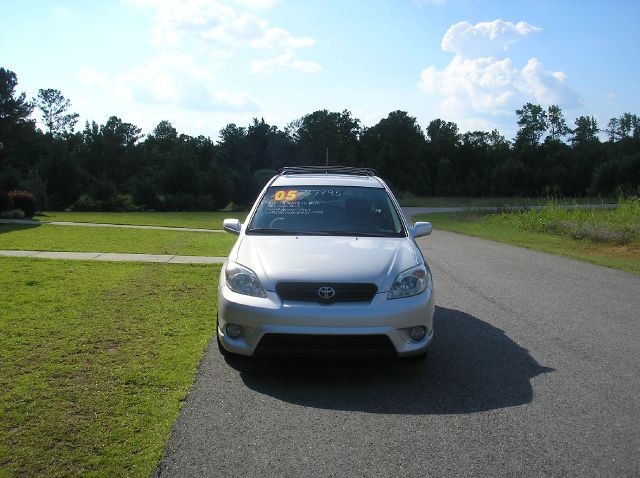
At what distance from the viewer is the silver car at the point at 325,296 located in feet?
15.9

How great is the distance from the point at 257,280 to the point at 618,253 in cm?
1327

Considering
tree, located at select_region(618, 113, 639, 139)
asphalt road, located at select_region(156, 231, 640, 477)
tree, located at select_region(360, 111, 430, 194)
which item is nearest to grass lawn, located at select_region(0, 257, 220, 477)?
asphalt road, located at select_region(156, 231, 640, 477)

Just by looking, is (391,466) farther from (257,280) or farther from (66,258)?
(66,258)

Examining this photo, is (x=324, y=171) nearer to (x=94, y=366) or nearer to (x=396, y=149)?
(x=94, y=366)

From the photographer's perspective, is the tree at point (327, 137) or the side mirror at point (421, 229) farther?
the tree at point (327, 137)

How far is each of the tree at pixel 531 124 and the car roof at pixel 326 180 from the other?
100 meters

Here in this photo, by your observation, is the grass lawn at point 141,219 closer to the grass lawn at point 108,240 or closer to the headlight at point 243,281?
the grass lawn at point 108,240

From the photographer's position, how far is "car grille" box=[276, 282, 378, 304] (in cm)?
496

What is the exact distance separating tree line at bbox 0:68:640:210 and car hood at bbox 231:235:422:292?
31.5 meters

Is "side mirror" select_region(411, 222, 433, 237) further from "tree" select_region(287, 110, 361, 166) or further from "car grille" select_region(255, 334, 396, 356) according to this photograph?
"tree" select_region(287, 110, 361, 166)

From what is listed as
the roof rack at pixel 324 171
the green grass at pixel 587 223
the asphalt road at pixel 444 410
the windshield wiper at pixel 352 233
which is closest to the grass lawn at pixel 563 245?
the green grass at pixel 587 223

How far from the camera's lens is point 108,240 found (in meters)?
16.0

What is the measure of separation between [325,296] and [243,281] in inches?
29.9

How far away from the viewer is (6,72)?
69.1m
